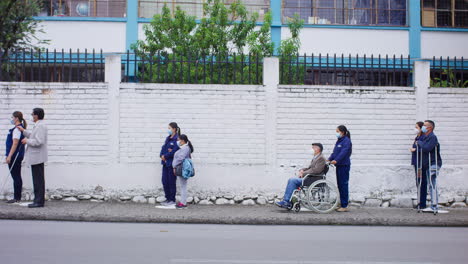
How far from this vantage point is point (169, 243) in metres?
7.41

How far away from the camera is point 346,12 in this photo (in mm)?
19594

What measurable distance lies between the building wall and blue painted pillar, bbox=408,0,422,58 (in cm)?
873

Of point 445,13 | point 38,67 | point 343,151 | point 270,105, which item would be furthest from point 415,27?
point 38,67

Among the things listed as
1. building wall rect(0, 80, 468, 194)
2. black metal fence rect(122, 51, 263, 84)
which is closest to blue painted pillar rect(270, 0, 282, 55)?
black metal fence rect(122, 51, 263, 84)

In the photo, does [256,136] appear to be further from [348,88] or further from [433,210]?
[433,210]

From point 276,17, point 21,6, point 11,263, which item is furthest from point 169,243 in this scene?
point 276,17

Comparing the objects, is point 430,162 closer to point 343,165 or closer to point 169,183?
point 343,165

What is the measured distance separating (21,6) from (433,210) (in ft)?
33.7

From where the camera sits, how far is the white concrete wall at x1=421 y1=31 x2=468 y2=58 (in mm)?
19594

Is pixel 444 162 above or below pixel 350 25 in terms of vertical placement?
below

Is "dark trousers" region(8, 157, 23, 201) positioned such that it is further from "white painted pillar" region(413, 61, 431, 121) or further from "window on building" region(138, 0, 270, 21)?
"window on building" region(138, 0, 270, 21)

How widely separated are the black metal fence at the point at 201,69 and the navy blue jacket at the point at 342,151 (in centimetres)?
232

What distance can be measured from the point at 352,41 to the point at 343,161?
9435 mm

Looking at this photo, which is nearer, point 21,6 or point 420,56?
point 21,6
